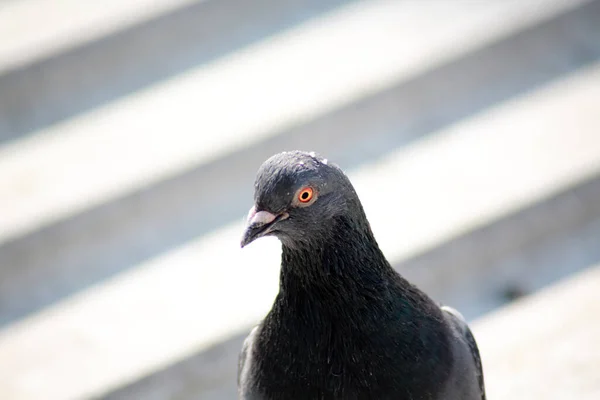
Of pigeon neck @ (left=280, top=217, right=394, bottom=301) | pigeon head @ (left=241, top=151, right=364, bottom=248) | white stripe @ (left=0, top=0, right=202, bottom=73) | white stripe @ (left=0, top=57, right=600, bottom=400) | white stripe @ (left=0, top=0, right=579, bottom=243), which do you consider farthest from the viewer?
white stripe @ (left=0, top=0, right=202, bottom=73)

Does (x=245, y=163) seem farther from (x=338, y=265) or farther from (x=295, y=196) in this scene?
(x=295, y=196)

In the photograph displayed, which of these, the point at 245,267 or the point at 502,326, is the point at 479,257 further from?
the point at 245,267

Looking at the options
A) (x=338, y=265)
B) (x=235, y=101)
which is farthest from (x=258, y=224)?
(x=235, y=101)

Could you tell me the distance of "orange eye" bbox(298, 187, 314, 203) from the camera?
277 centimetres

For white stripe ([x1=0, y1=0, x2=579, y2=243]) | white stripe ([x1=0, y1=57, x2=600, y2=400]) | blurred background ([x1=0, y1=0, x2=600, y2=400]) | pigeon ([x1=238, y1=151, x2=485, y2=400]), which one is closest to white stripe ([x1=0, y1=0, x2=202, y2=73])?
blurred background ([x1=0, y1=0, x2=600, y2=400])

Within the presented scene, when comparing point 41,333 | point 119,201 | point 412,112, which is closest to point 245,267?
point 119,201

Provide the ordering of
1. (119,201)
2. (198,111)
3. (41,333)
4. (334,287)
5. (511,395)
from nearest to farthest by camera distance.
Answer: (334,287), (511,395), (41,333), (119,201), (198,111)

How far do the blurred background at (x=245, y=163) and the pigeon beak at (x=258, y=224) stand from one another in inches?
71.5

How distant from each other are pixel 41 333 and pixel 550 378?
9.25 ft

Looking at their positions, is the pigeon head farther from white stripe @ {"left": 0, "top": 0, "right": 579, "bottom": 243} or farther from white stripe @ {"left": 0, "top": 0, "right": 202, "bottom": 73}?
white stripe @ {"left": 0, "top": 0, "right": 202, "bottom": 73}

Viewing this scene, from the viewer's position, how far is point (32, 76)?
5.55 meters

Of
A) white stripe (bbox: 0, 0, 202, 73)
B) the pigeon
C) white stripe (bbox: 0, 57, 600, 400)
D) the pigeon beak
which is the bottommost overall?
the pigeon

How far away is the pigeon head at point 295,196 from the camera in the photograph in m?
2.74

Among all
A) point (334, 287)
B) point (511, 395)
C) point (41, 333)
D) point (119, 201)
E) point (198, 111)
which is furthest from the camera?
point (198, 111)
